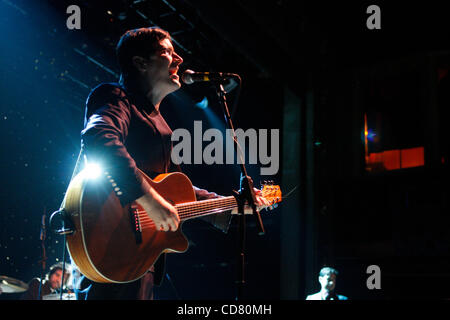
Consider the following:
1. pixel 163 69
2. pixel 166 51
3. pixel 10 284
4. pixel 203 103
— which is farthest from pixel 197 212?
pixel 203 103

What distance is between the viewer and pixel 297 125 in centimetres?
750

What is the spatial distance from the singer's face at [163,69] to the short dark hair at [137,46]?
35mm

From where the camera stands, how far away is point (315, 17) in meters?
7.46

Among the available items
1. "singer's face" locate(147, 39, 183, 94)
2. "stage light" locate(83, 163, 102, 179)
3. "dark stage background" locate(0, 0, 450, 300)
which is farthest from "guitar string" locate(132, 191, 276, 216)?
"dark stage background" locate(0, 0, 450, 300)

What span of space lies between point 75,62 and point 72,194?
5154 mm

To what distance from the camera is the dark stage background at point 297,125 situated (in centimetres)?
638

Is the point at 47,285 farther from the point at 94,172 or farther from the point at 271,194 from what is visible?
the point at 94,172

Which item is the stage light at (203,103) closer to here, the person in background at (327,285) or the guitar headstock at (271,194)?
the person in background at (327,285)

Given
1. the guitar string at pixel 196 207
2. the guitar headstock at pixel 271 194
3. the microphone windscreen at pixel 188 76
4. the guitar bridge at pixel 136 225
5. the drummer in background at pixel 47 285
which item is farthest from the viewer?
the drummer in background at pixel 47 285

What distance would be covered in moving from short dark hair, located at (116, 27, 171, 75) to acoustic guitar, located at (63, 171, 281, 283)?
2.24ft

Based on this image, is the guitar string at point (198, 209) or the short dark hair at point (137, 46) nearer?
the guitar string at point (198, 209)

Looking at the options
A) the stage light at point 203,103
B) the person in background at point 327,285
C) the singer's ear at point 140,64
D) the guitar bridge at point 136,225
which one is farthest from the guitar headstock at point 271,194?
the stage light at point 203,103
